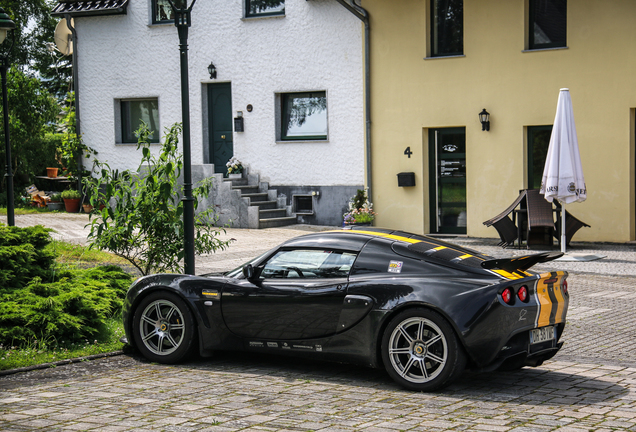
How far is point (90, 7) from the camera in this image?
22500 millimetres

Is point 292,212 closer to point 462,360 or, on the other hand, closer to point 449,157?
point 449,157

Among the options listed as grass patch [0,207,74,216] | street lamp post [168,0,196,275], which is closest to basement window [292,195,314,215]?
grass patch [0,207,74,216]

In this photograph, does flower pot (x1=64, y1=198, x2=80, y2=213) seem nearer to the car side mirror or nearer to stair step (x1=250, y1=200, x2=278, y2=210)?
stair step (x1=250, y1=200, x2=278, y2=210)

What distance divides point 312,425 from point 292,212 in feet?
51.1

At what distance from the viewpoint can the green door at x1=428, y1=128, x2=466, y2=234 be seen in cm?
1830

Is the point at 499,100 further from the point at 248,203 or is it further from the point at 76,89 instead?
the point at 76,89

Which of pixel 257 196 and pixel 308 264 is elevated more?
pixel 257 196

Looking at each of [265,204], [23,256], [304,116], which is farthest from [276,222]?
[23,256]

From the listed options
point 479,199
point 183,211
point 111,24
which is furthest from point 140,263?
point 111,24

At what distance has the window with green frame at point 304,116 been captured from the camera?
20.2 m

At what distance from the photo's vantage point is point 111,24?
2258cm

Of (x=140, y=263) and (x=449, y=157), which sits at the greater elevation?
(x=449, y=157)

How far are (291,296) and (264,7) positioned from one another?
1554 cm

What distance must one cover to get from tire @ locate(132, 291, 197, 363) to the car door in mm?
402
